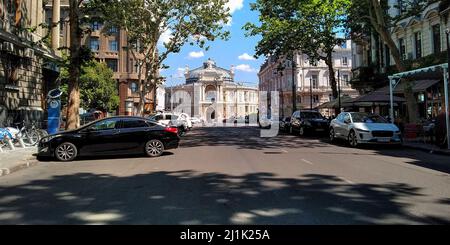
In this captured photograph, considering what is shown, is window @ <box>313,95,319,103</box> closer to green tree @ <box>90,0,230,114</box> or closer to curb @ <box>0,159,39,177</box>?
green tree @ <box>90,0,230,114</box>

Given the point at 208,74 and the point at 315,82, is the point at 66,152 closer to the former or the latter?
the point at 315,82

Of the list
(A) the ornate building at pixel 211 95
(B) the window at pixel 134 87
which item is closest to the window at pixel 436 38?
(B) the window at pixel 134 87

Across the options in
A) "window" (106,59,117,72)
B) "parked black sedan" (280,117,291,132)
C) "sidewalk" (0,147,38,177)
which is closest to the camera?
"sidewalk" (0,147,38,177)

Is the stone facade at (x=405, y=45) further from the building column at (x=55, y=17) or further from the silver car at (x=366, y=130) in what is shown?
the building column at (x=55, y=17)

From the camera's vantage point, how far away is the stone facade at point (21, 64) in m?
19.6

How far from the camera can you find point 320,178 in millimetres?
8781

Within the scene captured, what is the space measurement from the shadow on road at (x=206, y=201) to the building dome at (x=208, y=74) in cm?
12917

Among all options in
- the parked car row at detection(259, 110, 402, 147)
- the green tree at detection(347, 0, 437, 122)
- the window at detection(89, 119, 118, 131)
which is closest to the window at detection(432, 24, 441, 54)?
the green tree at detection(347, 0, 437, 122)

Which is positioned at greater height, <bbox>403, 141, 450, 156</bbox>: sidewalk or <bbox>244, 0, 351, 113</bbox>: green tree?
<bbox>244, 0, 351, 113</bbox>: green tree

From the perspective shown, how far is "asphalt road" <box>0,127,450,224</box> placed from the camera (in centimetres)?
559

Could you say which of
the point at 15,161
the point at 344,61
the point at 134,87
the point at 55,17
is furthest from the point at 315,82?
the point at 15,161

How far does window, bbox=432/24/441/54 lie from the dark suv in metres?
9.68

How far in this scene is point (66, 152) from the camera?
12891 mm
